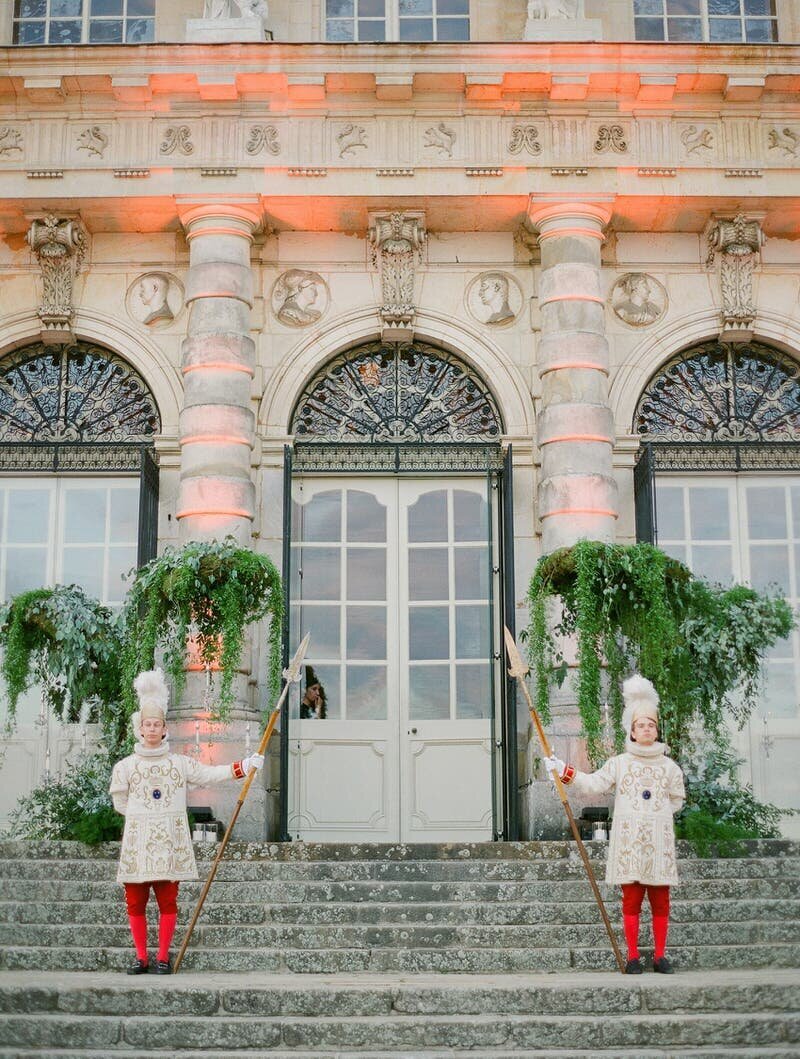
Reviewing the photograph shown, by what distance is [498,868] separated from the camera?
9727 millimetres

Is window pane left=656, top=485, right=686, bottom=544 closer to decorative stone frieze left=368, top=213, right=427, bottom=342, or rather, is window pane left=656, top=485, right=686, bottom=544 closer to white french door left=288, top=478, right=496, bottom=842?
white french door left=288, top=478, right=496, bottom=842

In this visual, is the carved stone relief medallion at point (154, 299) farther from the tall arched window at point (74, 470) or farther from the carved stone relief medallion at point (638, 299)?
the carved stone relief medallion at point (638, 299)

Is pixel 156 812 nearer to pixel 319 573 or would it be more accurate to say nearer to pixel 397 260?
pixel 319 573

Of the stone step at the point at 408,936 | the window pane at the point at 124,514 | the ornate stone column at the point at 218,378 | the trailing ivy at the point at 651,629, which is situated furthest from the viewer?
the window pane at the point at 124,514

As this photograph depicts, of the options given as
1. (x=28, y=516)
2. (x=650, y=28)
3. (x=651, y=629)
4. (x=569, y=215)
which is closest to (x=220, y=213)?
(x=569, y=215)

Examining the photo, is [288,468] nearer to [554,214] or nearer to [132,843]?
[554,214]

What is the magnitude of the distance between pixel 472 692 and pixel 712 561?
7.81 feet

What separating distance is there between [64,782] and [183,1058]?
241 inches

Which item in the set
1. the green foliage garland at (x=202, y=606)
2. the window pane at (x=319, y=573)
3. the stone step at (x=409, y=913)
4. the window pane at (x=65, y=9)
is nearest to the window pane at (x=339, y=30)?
the window pane at (x=65, y=9)

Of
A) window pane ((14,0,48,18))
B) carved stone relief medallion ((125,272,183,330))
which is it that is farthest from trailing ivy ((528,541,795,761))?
window pane ((14,0,48,18))

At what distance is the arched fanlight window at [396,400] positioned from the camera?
13.7 metres

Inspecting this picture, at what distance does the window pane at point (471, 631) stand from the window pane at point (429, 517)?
685 mm

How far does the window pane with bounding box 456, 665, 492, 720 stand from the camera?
13047mm

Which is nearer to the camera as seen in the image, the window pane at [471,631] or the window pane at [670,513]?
the window pane at [471,631]
